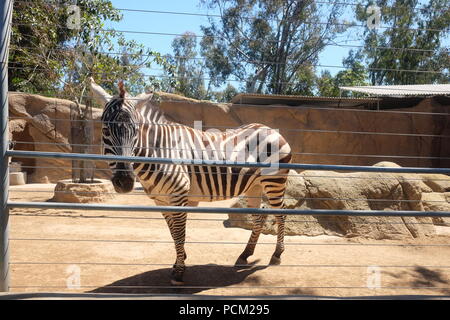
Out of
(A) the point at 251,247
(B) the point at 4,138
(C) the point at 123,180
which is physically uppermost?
(B) the point at 4,138

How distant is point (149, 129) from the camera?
3250 millimetres

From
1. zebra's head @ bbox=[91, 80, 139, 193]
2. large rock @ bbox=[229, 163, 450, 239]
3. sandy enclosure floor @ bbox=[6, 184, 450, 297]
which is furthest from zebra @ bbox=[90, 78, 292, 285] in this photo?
large rock @ bbox=[229, 163, 450, 239]

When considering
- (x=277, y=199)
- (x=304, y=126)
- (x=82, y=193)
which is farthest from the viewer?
(x=304, y=126)

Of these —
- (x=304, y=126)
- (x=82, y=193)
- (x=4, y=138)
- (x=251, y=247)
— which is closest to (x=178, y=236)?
(x=251, y=247)

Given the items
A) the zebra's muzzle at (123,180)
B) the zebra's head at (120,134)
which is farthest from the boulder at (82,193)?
the zebra's muzzle at (123,180)

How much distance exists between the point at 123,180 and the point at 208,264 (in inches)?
62.9

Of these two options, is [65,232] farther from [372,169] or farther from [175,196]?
[372,169]

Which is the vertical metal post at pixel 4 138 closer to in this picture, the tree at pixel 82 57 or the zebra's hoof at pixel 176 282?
the zebra's hoof at pixel 176 282

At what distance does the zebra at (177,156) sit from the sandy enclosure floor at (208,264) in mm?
325

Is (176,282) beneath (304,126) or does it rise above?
beneath

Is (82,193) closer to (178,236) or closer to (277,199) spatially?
(178,236)

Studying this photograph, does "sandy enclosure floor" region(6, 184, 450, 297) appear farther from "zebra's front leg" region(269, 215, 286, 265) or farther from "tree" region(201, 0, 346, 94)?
"tree" region(201, 0, 346, 94)

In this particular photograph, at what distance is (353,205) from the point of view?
5.15 m
